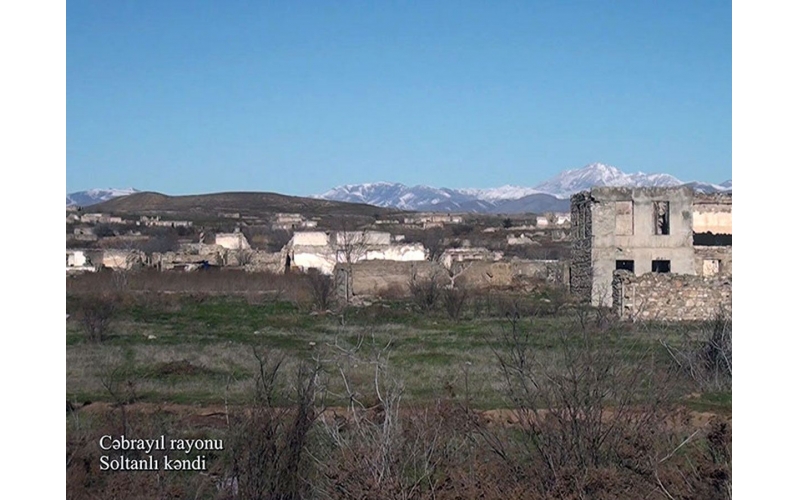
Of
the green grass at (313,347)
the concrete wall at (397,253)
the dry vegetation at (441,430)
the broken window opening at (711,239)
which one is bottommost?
the green grass at (313,347)

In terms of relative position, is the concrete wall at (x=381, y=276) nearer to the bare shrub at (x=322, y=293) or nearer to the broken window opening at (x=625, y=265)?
the bare shrub at (x=322, y=293)

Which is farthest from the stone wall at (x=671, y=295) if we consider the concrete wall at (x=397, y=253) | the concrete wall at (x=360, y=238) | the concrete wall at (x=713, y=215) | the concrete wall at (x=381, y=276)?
the concrete wall at (x=360, y=238)

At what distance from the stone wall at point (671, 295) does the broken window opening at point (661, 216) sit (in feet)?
13.7

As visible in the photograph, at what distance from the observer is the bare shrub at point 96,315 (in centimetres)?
1725

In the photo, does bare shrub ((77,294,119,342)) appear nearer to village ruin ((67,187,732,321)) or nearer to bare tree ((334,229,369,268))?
village ruin ((67,187,732,321))

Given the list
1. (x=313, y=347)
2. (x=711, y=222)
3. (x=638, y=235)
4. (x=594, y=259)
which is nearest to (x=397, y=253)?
(x=711, y=222)

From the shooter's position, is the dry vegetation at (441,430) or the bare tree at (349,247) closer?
the dry vegetation at (441,430)

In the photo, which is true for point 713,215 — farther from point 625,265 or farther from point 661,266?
point 625,265

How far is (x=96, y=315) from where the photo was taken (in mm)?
18406

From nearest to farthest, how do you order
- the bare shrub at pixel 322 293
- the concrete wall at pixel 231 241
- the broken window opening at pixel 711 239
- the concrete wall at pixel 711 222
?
the bare shrub at pixel 322 293
the broken window opening at pixel 711 239
the concrete wall at pixel 711 222
the concrete wall at pixel 231 241

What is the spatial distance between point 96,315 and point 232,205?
80041mm

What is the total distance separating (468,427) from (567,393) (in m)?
0.98
